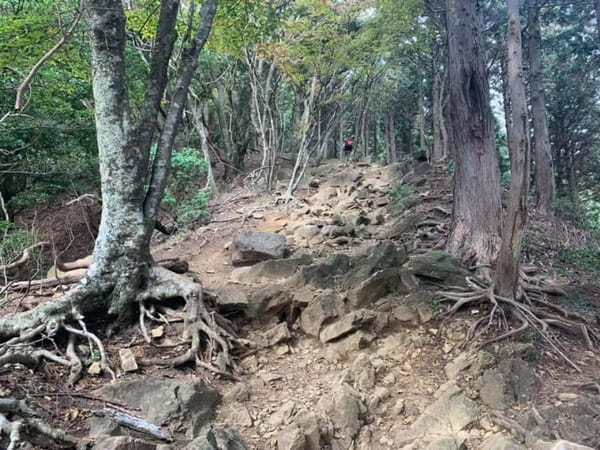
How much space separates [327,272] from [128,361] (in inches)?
123

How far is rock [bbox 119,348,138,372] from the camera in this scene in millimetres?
4102

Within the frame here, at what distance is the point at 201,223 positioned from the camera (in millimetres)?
11188

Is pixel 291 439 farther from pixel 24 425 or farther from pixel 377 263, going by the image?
pixel 377 263

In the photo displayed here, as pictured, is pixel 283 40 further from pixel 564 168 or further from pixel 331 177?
pixel 564 168

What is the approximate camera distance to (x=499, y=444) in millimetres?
3088

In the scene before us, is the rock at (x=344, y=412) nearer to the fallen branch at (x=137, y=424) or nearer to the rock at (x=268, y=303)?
the fallen branch at (x=137, y=424)

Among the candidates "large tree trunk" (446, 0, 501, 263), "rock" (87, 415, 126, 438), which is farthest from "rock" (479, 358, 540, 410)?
"rock" (87, 415, 126, 438)

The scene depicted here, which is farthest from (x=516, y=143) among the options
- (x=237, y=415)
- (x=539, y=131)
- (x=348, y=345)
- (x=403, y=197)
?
(x=539, y=131)

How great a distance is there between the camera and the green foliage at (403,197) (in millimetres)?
10000

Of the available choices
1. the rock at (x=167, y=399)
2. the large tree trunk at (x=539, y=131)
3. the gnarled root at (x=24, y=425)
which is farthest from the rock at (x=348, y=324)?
the large tree trunk at (x=539, y=131)

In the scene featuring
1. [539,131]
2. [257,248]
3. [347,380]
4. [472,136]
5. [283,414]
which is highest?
[539,131]

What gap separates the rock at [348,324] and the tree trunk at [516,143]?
1781mm

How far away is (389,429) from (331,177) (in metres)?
11.5

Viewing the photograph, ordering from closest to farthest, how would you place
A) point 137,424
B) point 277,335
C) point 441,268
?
point 137,424, point 277,335, point 441,268
